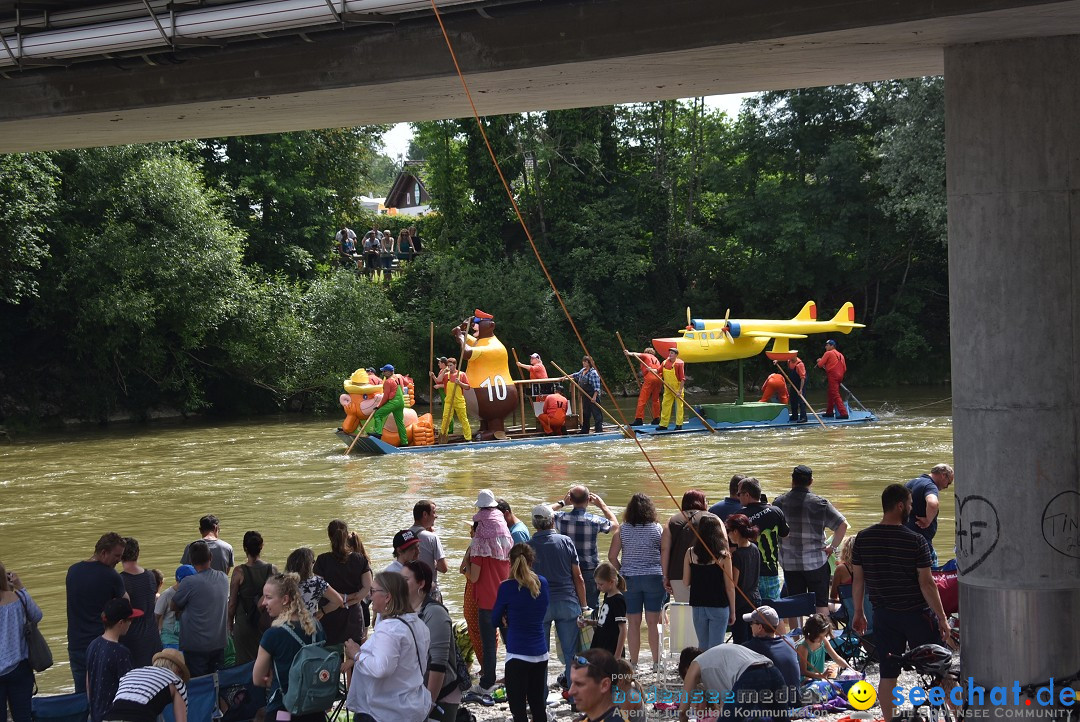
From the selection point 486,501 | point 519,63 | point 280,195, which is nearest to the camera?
point 519,63

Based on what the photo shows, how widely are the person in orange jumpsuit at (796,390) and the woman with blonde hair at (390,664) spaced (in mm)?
22284

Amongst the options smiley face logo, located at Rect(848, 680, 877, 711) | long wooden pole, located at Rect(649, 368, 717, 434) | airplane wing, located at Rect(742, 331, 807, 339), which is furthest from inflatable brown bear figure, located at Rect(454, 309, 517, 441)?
smiley face logo, located at Rect(848, 680, 877, 711)

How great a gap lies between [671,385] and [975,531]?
19.4m

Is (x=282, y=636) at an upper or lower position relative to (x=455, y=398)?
lower

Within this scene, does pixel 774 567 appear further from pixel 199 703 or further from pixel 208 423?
pixel 208 423

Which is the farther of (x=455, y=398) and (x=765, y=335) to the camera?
(x=765, y=335)

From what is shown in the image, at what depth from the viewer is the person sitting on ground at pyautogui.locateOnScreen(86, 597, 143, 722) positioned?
6.51m

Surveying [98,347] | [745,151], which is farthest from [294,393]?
[745,151]

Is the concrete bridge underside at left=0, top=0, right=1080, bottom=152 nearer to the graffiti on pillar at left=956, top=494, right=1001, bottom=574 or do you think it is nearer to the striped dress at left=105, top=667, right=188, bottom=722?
the graffiti on pillar at left=956, top=494, right=1001, bottom=574

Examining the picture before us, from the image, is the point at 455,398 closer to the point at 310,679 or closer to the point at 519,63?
the point at 519,63

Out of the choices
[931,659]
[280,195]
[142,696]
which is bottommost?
[931,659]

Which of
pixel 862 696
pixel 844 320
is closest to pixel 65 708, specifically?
pixel 862 696

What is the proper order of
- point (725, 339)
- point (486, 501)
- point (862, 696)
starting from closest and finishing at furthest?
point (862, 696)
point (486, 501)
point (725, 339)

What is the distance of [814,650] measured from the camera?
8289 millimetres
